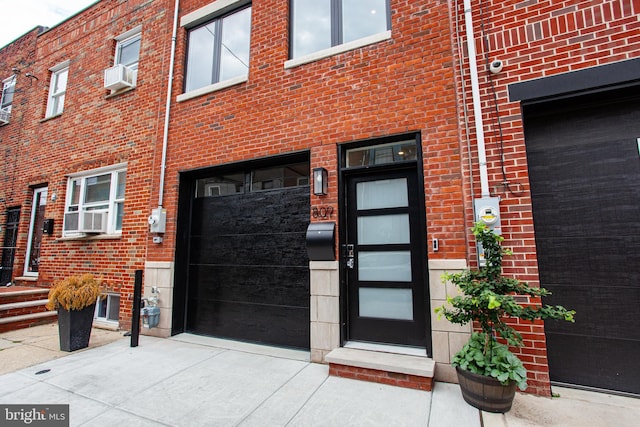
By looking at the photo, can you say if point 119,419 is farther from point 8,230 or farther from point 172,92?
point 8,230

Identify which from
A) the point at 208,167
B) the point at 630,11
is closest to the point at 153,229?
the point at 208,167

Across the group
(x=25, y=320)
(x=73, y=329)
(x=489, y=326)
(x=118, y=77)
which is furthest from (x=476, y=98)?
(x=25, y=320)

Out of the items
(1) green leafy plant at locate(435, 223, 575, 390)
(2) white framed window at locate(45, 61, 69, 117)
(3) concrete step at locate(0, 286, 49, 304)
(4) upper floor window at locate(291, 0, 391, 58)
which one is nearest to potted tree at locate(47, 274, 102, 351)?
(3) concrete step at locate(0, 286, 49, 304)

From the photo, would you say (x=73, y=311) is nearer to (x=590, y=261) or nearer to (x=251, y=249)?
(x=251, y=249)

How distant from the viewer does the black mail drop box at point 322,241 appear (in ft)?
11.8

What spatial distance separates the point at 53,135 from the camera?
6.97 meters

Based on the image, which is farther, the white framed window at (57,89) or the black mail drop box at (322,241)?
the white framed window at (57,89)

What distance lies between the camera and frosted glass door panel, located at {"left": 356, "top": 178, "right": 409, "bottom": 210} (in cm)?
363

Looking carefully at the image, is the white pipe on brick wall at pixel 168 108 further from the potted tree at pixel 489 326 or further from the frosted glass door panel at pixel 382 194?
the potted tree at pixel 489 326

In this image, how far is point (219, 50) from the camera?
5.16 meters

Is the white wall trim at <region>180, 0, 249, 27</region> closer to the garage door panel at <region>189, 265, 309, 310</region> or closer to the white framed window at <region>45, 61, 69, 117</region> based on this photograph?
the white framed window at <region>45, 61, 69, 117</region>

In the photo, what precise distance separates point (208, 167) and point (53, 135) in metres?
5.15

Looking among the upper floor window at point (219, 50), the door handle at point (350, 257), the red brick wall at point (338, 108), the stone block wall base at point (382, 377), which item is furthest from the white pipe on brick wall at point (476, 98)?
the upper floor window at point (219, 50)

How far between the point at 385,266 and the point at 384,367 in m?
1.12
